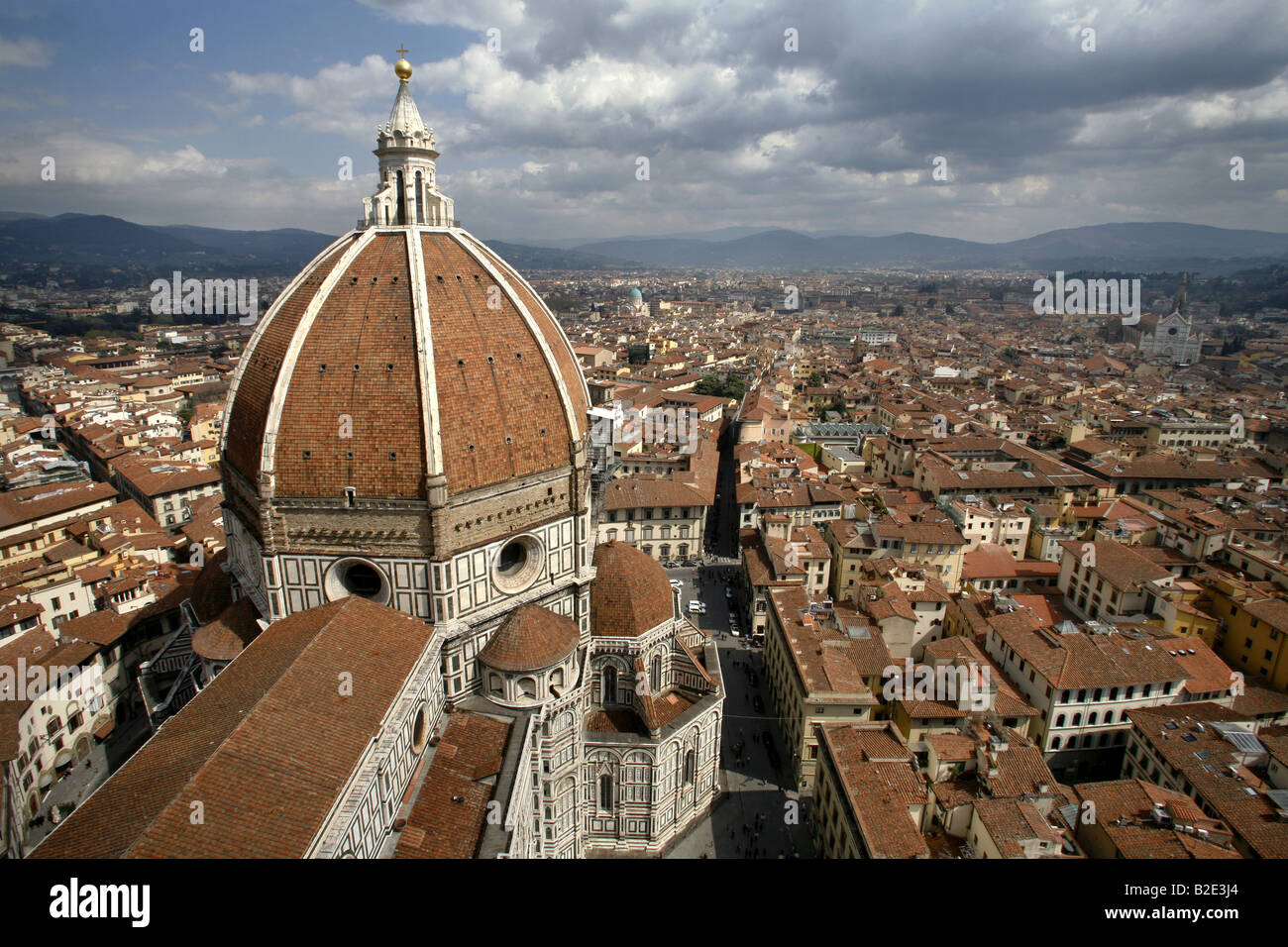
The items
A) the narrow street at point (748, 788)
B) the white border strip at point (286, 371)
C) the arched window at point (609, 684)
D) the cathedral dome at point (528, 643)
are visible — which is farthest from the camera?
the narrow street at point (748, 788)

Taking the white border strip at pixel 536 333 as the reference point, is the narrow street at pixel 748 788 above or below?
below

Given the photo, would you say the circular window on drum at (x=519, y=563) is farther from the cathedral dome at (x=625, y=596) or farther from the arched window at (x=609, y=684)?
the arched window at (x=609, y=684)

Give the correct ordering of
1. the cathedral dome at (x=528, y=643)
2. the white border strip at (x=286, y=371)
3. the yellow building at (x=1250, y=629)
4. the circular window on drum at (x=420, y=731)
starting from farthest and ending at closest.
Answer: the yellow building at (x=1250, y=629) < the cathedral dome at (x=528, y=643) < the white border strip at (x=286, y=371) < the circular window on drum at (x=420, y=731)

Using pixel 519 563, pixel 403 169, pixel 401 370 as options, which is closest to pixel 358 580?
pixel 519 563

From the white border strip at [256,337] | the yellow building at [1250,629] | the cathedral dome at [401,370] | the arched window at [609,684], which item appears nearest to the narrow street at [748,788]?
the arched window at [609,684]

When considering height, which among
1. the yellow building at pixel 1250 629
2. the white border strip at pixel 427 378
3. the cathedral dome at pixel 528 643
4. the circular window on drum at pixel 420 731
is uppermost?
the white border strip at pixel 427 378

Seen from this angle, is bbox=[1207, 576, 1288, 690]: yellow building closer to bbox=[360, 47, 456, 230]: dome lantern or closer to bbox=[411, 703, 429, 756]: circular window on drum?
bbox=[411, 703, 429, 756]: circular window on drum
